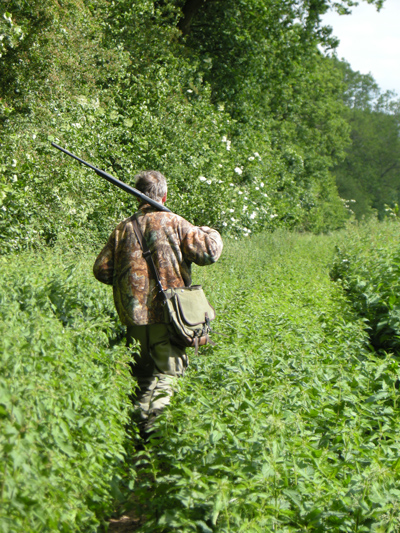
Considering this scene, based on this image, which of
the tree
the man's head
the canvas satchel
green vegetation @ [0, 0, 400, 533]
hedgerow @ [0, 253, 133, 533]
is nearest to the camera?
hedgerow @ [0, 253, 133, 533]

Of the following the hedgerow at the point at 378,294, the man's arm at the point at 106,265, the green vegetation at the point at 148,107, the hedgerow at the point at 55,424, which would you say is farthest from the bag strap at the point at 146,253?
the green vegetation at the point at 148,107

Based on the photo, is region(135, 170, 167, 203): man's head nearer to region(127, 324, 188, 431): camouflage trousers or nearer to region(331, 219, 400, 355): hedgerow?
region(127, 324, 188, 431): camouflage trousers

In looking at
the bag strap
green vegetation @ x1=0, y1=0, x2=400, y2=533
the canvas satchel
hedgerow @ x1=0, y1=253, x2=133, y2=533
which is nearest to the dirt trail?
green vegetation @ x1=0, y1=0, x2=400, y2=533

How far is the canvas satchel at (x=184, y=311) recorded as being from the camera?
15.6ft

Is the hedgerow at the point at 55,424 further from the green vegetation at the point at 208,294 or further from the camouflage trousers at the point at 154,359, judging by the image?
the camouflage trousers at the point at 154,359

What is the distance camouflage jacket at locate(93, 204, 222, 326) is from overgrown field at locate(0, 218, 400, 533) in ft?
1.47

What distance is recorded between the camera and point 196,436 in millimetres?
3404

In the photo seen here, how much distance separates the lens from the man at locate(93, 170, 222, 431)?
487 centimetres

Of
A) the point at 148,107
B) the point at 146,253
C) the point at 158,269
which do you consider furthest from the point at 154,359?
the point at 148,107

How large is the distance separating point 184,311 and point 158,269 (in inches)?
16.7

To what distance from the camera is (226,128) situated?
62.0 ft

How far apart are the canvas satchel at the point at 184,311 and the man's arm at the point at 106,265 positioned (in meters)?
0.31

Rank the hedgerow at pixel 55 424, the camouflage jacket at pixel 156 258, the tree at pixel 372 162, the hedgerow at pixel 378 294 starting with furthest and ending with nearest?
the tree at pixel 372 162, the hedgerow at pixel 378 294, the camouflage jacket at pixel 156 258, the hedgerow at pixel 55 424

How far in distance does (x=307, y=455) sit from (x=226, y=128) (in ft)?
53.8
